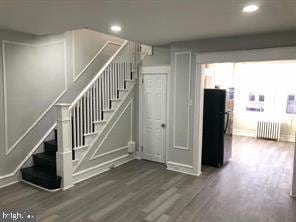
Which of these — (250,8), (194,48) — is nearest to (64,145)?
(194,48)

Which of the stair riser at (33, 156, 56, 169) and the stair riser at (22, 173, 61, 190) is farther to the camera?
the stair riser at (33, 156, 56, 169)

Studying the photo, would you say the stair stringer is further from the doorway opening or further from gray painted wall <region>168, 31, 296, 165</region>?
the doorway opening

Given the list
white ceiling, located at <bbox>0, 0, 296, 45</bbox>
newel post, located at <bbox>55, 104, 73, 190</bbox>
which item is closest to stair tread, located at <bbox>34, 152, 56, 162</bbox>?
newel post, located at <bbox>55, 104, 73, 190</bbox>

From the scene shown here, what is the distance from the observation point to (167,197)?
A: 12.0 ft

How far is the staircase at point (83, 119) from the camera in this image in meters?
3.88

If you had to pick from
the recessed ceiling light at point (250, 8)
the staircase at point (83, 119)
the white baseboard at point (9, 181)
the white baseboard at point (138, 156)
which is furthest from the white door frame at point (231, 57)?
the white baseboard at point (9, 181)

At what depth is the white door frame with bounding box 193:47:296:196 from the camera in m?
3.59

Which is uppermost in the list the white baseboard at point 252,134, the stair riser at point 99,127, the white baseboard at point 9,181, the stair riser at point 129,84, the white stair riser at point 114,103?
the stair riser at point 129,84

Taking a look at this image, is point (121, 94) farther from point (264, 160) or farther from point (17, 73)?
point (264, 160)

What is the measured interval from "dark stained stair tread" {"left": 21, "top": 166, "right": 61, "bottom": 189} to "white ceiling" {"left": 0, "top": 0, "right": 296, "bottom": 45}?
7.88 feet

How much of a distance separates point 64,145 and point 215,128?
3.11 meters

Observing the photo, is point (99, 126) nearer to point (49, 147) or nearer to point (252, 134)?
point (49, 147)

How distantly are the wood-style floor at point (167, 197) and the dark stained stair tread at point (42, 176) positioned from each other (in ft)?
0.45

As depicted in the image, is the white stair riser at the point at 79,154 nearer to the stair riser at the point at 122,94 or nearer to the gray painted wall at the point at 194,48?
the stair riser at the point at 122,94
